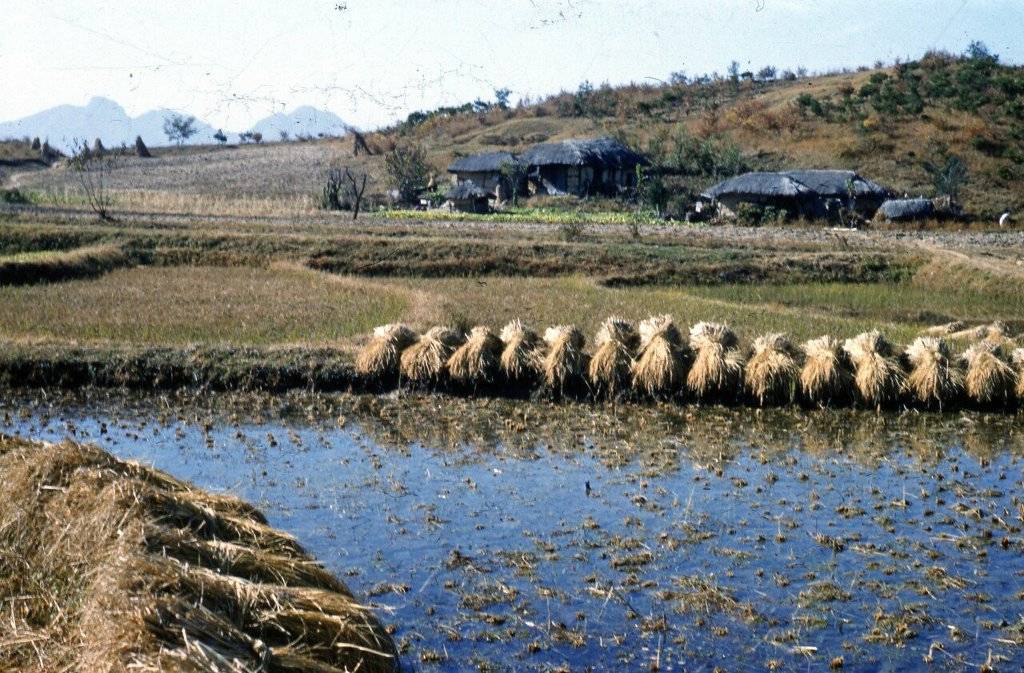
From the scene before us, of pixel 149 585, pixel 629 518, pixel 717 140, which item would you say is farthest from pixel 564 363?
pixel 717 140

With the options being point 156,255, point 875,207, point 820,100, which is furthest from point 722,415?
point 820,100

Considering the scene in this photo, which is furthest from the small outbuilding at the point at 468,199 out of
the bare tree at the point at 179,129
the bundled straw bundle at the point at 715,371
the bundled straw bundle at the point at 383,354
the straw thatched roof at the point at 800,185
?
the bare tree at the point at 179,129

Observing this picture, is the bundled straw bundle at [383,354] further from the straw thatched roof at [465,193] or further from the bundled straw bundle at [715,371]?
the straw thatched roof at [465,193]

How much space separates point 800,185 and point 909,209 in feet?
14.9

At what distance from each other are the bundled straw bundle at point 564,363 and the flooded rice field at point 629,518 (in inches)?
17.6

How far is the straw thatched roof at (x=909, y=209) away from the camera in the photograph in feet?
130

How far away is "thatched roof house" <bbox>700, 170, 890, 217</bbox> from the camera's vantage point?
42562 millimetres

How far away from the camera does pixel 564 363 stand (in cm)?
1380

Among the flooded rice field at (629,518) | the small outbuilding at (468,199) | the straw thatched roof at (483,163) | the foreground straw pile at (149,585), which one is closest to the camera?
the foreground straw pile at (149,585)

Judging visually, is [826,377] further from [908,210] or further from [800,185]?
[800,185]

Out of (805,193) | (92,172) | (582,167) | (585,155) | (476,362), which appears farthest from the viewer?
(92,172)

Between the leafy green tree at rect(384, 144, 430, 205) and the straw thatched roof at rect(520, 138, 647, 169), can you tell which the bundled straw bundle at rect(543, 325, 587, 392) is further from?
the straw thatched roof at rect(520, 138, 647, 169)

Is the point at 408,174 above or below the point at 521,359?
above

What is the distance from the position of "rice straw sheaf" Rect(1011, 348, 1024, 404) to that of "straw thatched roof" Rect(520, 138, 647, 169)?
3796 centimetres
